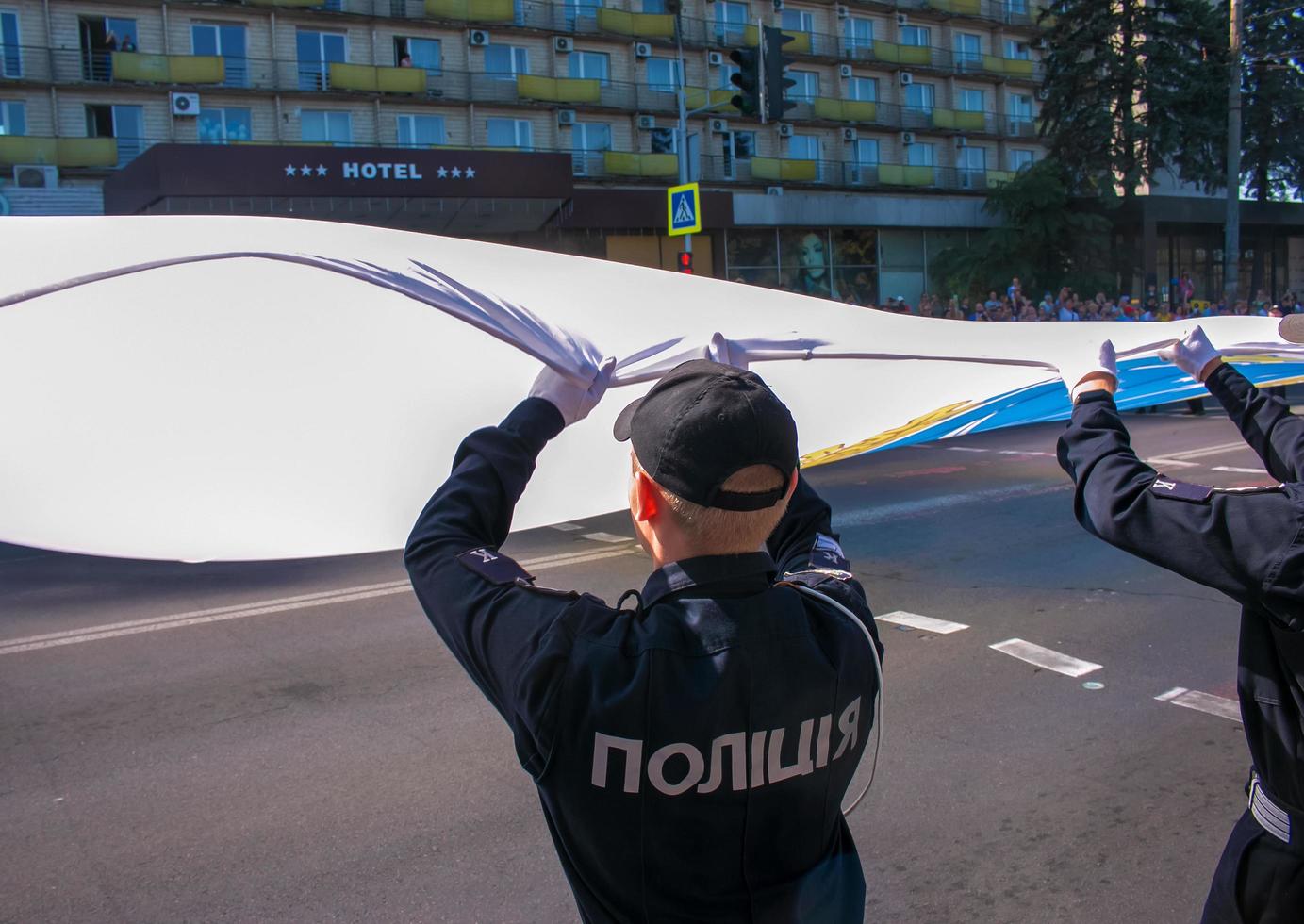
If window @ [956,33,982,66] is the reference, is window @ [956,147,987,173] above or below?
below

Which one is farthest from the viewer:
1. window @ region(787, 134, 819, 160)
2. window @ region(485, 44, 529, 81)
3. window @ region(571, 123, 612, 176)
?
window @ region(787, 134, 819, 160)

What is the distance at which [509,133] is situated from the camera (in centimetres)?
3725

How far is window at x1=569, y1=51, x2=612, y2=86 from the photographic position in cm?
3838

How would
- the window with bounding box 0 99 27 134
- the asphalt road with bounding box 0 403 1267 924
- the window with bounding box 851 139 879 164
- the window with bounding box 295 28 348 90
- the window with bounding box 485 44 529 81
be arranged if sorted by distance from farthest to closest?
1. the window with bounding box 851 139 879 164
2. the window with bounding box 485 44 529 81
3. the window with bounding box 295 28 348 90
4. the window with bounding box 0 99 27 134
5. the asphalt road with bounding box 0 403 1267 924

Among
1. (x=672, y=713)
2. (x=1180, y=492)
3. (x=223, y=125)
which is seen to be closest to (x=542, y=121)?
(x=223, y=125)

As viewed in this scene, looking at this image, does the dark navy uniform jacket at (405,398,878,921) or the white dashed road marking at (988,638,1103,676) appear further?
the white dashed road marking at (988,638,1103,676)

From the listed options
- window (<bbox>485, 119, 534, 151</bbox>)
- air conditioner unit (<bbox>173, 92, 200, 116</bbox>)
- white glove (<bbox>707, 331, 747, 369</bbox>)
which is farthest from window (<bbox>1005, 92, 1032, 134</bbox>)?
white glove (<bbox>707, 331, 747, 369</bbox>)

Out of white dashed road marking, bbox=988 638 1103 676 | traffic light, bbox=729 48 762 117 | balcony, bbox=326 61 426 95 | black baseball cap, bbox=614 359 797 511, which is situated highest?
balcony, bbox=326 61 426 95

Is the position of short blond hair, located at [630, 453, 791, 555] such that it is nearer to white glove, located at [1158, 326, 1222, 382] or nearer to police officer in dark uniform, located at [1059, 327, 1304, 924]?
police officer in dark uniform, located at [1059, 327, 1304, 924]

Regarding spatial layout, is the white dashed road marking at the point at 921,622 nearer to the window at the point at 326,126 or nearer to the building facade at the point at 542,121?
the building facade at the point at 542,121

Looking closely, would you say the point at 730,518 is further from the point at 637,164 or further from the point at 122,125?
the point at 637,164

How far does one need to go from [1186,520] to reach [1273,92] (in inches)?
1711

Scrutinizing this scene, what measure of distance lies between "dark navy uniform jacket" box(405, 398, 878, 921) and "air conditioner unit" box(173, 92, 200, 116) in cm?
3499

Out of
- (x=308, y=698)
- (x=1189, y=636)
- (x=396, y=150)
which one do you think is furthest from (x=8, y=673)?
(x=396, y=150)
